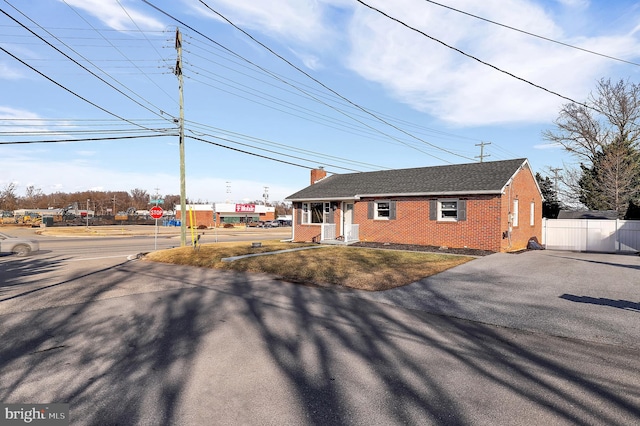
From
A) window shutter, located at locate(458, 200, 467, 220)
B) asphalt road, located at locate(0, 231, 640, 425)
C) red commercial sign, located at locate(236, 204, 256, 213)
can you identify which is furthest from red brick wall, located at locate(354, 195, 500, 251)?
red commercial sign, located at locate(236, 204, 256, 213)

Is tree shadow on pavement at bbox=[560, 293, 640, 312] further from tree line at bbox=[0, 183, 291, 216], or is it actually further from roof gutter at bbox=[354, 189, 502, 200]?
tree line at bbox=[0, 183, 291, 216]

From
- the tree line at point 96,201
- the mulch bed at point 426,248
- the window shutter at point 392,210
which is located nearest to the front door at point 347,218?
the mulch bed at point 426,248

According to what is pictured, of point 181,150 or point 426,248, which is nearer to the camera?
point 426,248

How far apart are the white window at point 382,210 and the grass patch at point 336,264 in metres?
4.96

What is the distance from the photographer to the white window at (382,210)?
21.3m

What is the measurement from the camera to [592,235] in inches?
818

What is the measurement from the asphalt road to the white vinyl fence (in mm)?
18941

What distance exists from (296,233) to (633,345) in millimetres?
20710

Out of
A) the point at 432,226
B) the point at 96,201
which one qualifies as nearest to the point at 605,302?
the point at 432,226

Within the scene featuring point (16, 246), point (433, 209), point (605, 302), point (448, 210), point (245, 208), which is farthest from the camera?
point (245, 208)

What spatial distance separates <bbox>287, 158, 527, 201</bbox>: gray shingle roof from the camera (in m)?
18.4

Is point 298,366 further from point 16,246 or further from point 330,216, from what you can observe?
point 16,246

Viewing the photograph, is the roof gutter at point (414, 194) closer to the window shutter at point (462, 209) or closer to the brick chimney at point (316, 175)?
the window shutter at point (462, 209)

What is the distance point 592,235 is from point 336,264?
1677 cm
